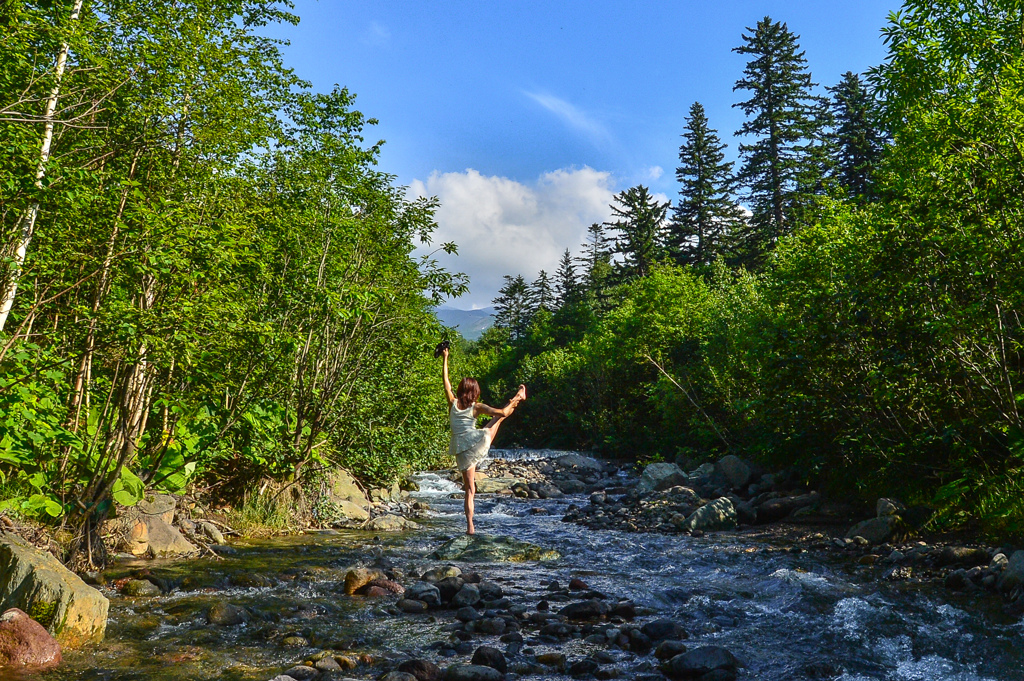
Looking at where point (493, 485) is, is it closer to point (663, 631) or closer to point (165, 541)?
point (165, 541)

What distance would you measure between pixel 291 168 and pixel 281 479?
620 centimetres

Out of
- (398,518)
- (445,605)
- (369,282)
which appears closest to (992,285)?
(445,605)

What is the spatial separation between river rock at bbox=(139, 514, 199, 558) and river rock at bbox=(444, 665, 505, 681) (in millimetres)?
6548

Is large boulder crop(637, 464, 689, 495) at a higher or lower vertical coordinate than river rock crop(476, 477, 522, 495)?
higher

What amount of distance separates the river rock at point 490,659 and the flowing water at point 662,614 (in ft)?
2.20

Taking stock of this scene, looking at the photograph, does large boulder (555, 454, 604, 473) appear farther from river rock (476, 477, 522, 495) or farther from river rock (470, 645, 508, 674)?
river rock (470, 645, 508, 674)

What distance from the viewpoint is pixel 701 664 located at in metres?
5.48

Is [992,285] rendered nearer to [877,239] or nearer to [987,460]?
[877,239]

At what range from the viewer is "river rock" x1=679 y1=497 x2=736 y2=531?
47.9 ft

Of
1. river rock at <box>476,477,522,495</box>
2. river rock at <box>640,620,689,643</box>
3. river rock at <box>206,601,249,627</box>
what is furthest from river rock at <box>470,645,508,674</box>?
river rock at <box>476,477,522,495</box>

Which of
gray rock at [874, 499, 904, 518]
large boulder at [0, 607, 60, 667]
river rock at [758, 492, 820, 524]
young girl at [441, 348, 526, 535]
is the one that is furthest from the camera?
river rock at [758, 492, 820, 524]

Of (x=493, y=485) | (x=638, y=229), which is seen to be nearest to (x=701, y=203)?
(x=638, y=229)

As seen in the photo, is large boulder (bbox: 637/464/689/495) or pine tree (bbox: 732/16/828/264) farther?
pine tree (bbox: 732/16/828/264)

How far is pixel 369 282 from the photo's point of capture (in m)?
13.0
